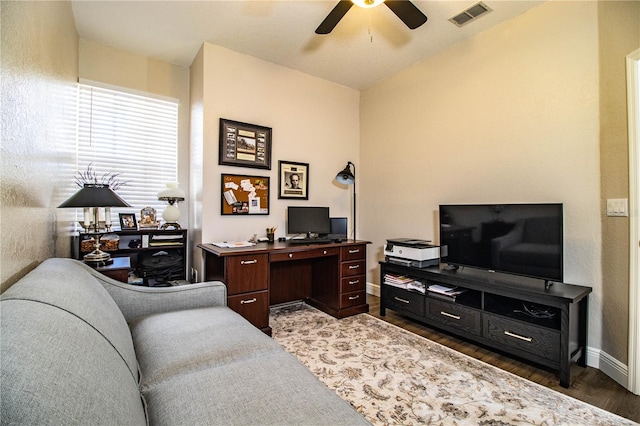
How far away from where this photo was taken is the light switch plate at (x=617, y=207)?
1957 millimetres

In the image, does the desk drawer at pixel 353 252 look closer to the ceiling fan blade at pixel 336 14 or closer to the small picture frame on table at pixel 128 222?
the ceiling fan blade at pixel 336 14

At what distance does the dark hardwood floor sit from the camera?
172 centimetres

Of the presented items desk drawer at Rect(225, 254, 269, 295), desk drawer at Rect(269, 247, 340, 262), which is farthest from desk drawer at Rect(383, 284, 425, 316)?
desk drawer at Rect(225, 254, 269, 295)

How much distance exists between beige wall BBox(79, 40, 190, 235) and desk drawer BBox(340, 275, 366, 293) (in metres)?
1.94

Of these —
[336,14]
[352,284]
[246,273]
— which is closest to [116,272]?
[246,273]

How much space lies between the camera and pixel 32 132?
1.33 metres

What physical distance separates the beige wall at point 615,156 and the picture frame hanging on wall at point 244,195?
9.82 feet

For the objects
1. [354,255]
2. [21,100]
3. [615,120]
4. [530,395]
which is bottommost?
[530,395]

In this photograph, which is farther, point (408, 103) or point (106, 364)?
point (408, 103)

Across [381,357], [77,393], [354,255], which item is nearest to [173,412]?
[77,393]

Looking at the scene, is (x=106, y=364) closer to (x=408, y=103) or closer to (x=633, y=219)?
(x=633, y=219)

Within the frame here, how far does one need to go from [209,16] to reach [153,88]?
3.90 ft

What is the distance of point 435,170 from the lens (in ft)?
10.7

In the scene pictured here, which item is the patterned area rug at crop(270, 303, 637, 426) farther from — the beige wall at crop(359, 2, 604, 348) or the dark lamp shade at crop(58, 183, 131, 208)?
the dark lamp shade at crop(58, 183, 131, 208)
